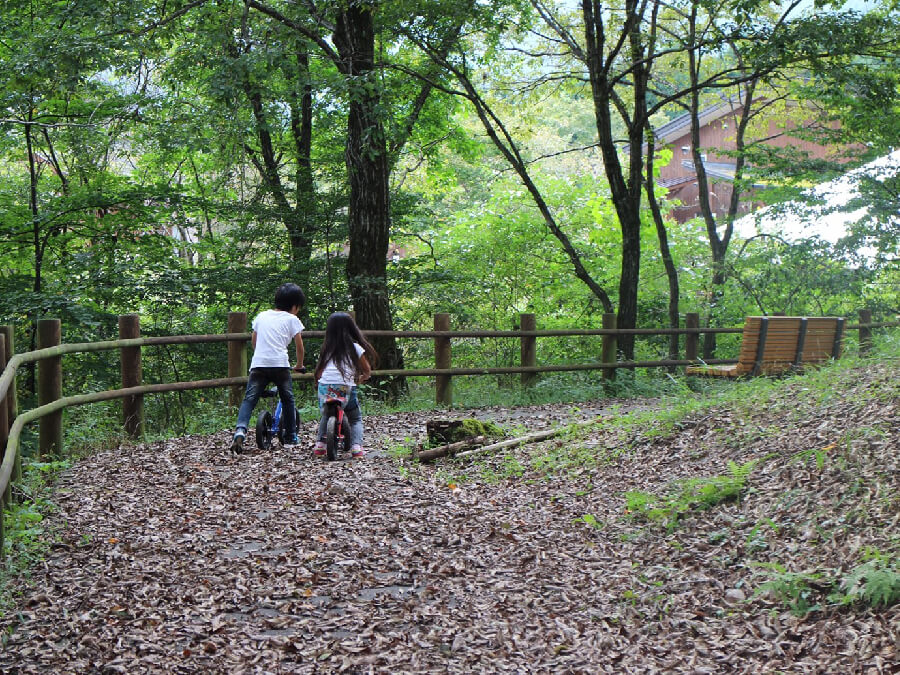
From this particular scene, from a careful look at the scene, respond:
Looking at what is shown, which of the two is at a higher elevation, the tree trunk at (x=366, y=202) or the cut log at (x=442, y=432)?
the tree trunk at (x=366, y=202)

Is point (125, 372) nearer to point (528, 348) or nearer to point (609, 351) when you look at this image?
point (528, 348)

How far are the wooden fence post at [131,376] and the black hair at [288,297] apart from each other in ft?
5.77

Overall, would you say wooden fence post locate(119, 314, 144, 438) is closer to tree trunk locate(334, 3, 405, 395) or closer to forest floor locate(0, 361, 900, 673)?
forest floor locate(0, 361, 900, 673)

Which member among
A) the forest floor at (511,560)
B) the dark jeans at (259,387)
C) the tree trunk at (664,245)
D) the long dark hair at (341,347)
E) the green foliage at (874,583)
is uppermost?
the tree trunk at (664,245)

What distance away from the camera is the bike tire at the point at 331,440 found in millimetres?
7699

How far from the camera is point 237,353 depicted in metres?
9.87

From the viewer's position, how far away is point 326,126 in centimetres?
1503

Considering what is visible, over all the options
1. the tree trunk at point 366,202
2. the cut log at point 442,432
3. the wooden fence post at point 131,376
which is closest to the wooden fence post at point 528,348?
the tree trunk at point 366,202

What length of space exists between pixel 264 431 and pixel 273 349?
2.55 ft

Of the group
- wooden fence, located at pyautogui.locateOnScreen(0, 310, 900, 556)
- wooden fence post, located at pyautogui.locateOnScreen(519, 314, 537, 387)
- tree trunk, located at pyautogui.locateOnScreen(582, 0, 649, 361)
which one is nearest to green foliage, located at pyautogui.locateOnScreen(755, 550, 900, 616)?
wooden fence, located at pyautogui.locateOnScreen(0, 310, 900, 556)

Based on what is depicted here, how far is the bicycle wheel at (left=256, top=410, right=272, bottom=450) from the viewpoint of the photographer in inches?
311

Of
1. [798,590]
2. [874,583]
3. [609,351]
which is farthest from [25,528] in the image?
[609,351]

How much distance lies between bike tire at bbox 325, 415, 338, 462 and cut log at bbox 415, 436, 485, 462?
748mm

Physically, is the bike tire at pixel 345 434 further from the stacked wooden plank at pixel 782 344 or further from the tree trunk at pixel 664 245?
the tree trunk at pixel 664 245
